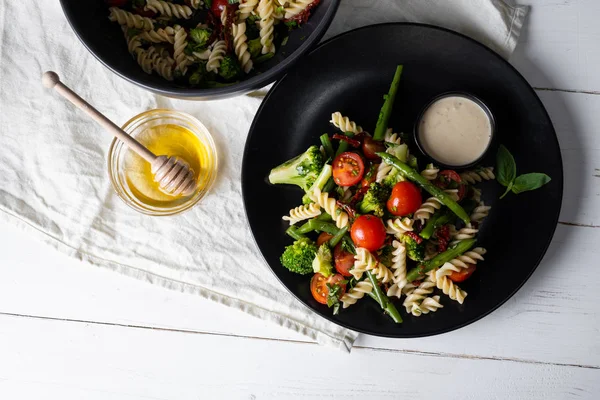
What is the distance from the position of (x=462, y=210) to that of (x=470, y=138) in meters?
0.42

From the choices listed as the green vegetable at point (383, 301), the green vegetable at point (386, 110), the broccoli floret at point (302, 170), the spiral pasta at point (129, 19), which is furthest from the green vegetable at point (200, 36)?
the green vegetable at point (383, 301)

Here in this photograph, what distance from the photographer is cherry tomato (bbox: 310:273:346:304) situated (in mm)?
3010

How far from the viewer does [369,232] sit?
285 centimetres

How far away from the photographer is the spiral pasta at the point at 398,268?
2.94 m

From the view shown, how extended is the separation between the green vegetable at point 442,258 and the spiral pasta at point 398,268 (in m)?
0.06

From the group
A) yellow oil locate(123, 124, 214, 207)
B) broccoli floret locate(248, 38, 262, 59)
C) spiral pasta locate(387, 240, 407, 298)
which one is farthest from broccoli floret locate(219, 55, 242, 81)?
spiral pasta locate(387, 240, 407, 298)

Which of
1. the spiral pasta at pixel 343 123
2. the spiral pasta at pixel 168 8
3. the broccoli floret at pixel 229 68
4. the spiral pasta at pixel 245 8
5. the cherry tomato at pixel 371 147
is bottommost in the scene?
the cherry tomato at pixel 371 147

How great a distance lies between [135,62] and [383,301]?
1.88 meters

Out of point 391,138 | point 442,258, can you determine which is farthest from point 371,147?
point 442,258

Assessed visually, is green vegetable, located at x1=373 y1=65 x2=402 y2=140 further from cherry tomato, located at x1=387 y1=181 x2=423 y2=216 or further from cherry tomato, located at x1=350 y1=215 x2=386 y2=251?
cherry tomato, located at x1=350 y1=215 x2=386 y2=251

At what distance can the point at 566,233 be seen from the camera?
10.9ft

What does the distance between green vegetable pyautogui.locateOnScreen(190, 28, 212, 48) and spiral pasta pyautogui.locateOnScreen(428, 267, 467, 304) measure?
1808 mm

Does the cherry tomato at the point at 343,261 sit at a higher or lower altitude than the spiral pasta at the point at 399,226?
lower

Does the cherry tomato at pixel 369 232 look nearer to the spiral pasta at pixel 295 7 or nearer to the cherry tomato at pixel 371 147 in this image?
the cherry tomato at pixel 371 147
